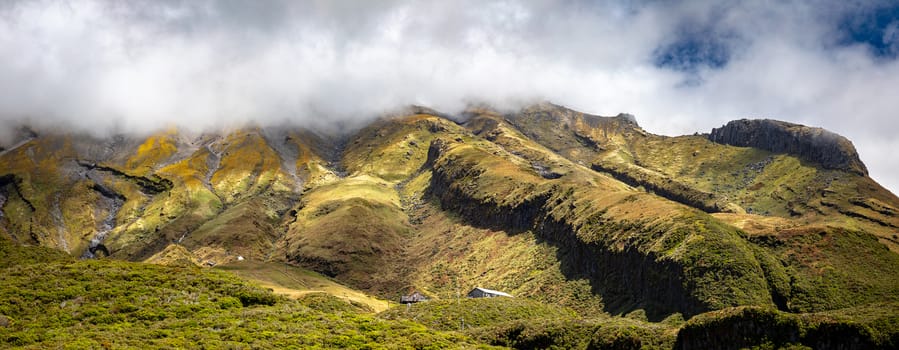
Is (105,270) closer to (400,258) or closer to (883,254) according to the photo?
(883,254)

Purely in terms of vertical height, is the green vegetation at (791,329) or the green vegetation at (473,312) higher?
the green vegetation at (791,329)

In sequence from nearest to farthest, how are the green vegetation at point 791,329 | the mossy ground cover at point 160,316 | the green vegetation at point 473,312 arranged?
the mossy ground cover at point 160,316 < the green vegetation at point 791,329 < the green vegetation at point 473,312

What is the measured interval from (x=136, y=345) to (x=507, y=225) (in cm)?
13203

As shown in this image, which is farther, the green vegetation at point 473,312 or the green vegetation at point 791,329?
the green vegetation at point 473,312

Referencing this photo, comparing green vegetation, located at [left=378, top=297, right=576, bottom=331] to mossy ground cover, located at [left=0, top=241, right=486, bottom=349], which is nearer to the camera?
mossy ground cover, located at [left=0, top=241, right=486, bottom=349]

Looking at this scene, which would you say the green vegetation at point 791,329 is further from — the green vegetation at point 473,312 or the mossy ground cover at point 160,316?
the green vegetation at point 473,312

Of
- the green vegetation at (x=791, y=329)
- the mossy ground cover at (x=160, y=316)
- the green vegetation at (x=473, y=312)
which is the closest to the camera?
the mossy ground cover at (x=160, y=316)

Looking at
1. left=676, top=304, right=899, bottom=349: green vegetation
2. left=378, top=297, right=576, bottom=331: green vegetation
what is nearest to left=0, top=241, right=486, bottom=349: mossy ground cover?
left=378, top=297, right=576, bottom=331: green vegetation

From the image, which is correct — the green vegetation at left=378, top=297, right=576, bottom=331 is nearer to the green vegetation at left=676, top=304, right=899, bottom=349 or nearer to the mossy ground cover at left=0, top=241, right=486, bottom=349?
the mossy ground cover at left=0, top=241, right=486, bottom=349

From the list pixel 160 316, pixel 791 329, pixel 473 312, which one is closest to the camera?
pixel 791 329

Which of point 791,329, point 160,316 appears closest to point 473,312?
point 791,329

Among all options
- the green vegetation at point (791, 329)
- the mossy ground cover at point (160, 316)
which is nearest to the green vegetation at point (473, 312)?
the mossy ground cover at point (160, 316)

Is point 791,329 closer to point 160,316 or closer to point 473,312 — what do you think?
point 473,312

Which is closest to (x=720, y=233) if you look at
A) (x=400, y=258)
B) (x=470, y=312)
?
(x=470, y=312)
